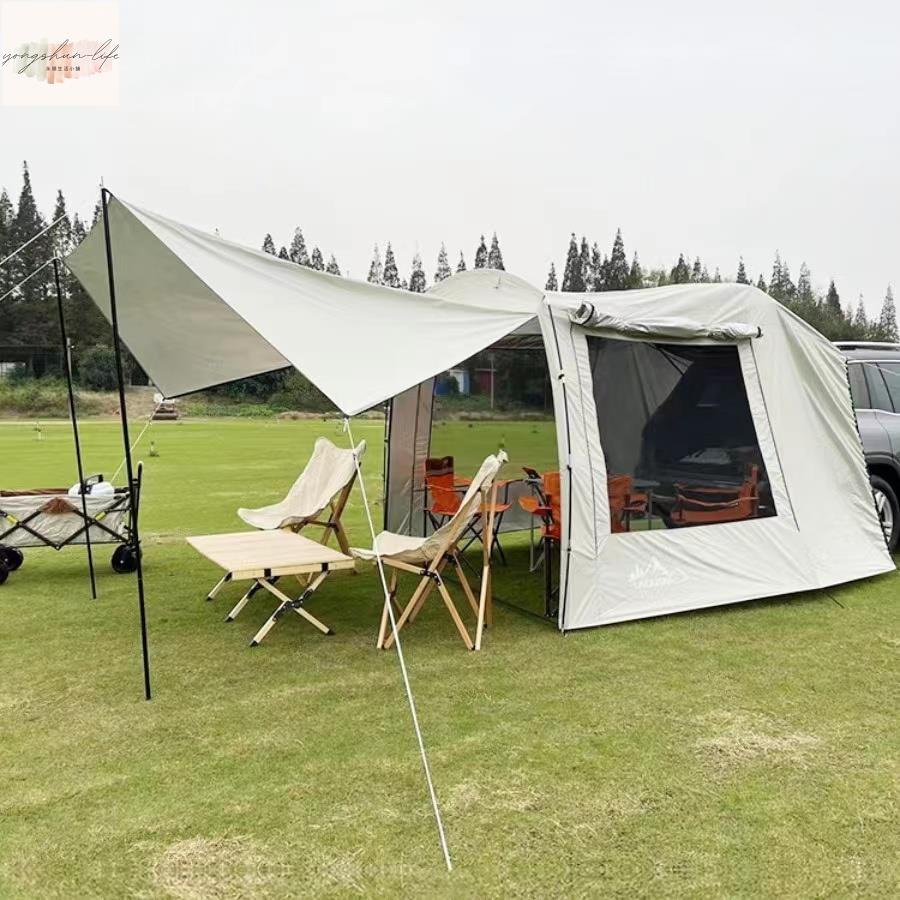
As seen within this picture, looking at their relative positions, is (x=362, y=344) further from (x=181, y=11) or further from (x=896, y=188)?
(x=896, y=188)

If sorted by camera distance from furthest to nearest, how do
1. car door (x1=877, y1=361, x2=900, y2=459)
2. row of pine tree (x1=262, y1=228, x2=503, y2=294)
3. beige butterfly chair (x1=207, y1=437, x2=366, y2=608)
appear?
1. row of pine tree (x1=262, y1=228, x2=503, y2=294)
2. car door (x1=877, y1=361, x2=900, y2=459)
3. beige butterfly chair (x1=207, y1=437, x2=366, y2=608)

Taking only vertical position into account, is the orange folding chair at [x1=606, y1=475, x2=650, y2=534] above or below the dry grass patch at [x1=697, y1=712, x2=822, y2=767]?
above

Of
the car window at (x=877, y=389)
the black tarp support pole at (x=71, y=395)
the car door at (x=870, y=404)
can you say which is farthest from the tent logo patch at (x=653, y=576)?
the black tarp support pole at (x=71, y=395)

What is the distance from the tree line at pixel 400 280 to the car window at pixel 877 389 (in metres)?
33.2

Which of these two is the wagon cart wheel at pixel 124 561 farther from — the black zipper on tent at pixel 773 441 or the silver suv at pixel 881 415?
the silver suv at pixel 881 415

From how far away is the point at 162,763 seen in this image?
2971 mm

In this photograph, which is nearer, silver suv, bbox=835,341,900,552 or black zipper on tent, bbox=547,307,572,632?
black zipper on tent, bbox=547,307,572,632

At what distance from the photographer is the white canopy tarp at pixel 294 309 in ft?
11.8

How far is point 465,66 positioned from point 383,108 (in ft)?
6.85

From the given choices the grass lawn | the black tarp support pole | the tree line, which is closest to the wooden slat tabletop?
the grass lawn

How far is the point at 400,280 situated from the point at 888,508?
68.9 metres

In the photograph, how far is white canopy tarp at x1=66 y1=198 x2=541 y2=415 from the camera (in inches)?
142

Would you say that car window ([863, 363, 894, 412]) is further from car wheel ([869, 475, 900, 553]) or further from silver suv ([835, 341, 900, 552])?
car wheel ([869, 475, 900, 553])

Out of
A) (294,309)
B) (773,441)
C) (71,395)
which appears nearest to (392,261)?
(71,395)
